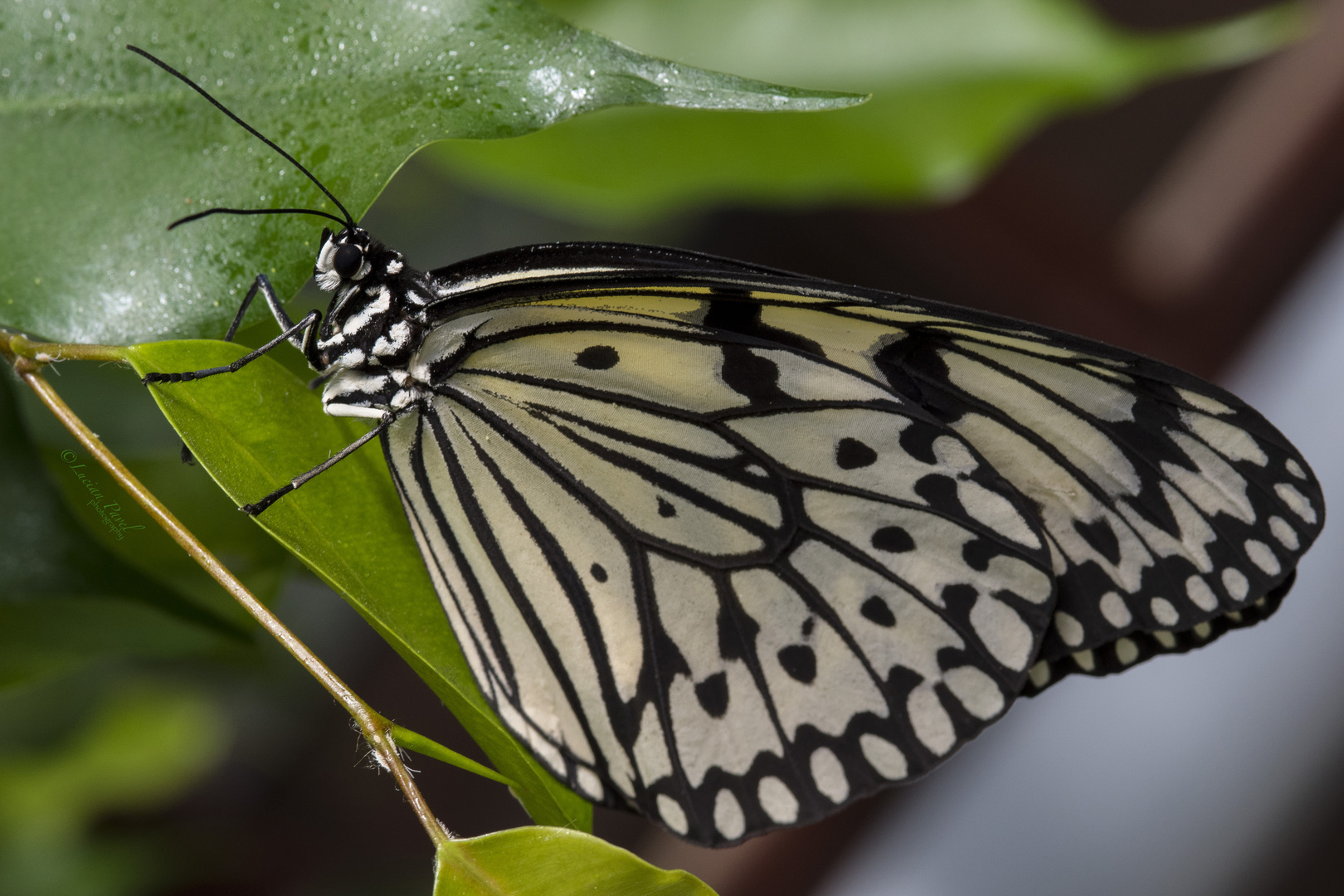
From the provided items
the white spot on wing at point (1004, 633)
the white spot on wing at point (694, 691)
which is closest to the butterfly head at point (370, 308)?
the white spot on wing at point (694, 691)

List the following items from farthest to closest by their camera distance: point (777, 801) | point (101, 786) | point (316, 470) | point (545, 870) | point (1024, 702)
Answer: point (1024, 702) < point (101, 786) < point (777, 801) < point (316, 470) < point (545, 870)

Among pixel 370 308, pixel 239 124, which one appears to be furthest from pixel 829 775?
pixel 239 124

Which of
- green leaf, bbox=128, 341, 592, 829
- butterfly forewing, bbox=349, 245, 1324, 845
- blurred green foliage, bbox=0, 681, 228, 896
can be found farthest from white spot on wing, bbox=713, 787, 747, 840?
blurred green foliage, bbox=0, 681, 228, 896

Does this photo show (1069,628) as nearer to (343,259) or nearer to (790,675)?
(790,675)

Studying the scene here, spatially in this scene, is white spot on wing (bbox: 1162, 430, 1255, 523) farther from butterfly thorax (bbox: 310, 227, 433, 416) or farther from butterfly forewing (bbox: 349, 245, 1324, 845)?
butterfly thorax (bbox: 310, 227, 433, 416)

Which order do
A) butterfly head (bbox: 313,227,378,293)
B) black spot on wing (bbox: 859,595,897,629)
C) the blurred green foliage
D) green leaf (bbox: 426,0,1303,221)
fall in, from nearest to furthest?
butterfly head (bbox: 313,227,378,293) < black spot on wing (bbox: 859,595,897,629) < green leaf (bbox: 426,0,1303,221) < the blurred green foliage

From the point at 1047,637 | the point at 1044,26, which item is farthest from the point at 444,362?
the point at 1044,26

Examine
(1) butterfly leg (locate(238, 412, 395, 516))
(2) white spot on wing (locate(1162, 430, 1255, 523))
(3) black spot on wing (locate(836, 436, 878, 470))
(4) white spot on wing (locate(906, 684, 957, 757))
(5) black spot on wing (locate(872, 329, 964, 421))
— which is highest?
(2) white spot on wing (locate(1162, 430, 1255, 523))

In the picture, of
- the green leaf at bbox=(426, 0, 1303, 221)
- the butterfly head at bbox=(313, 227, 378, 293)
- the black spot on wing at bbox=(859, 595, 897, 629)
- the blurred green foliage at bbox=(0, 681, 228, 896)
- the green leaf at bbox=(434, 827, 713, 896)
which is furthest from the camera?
the blurred green foliage at bbox=(0, 681, 228, 896)
